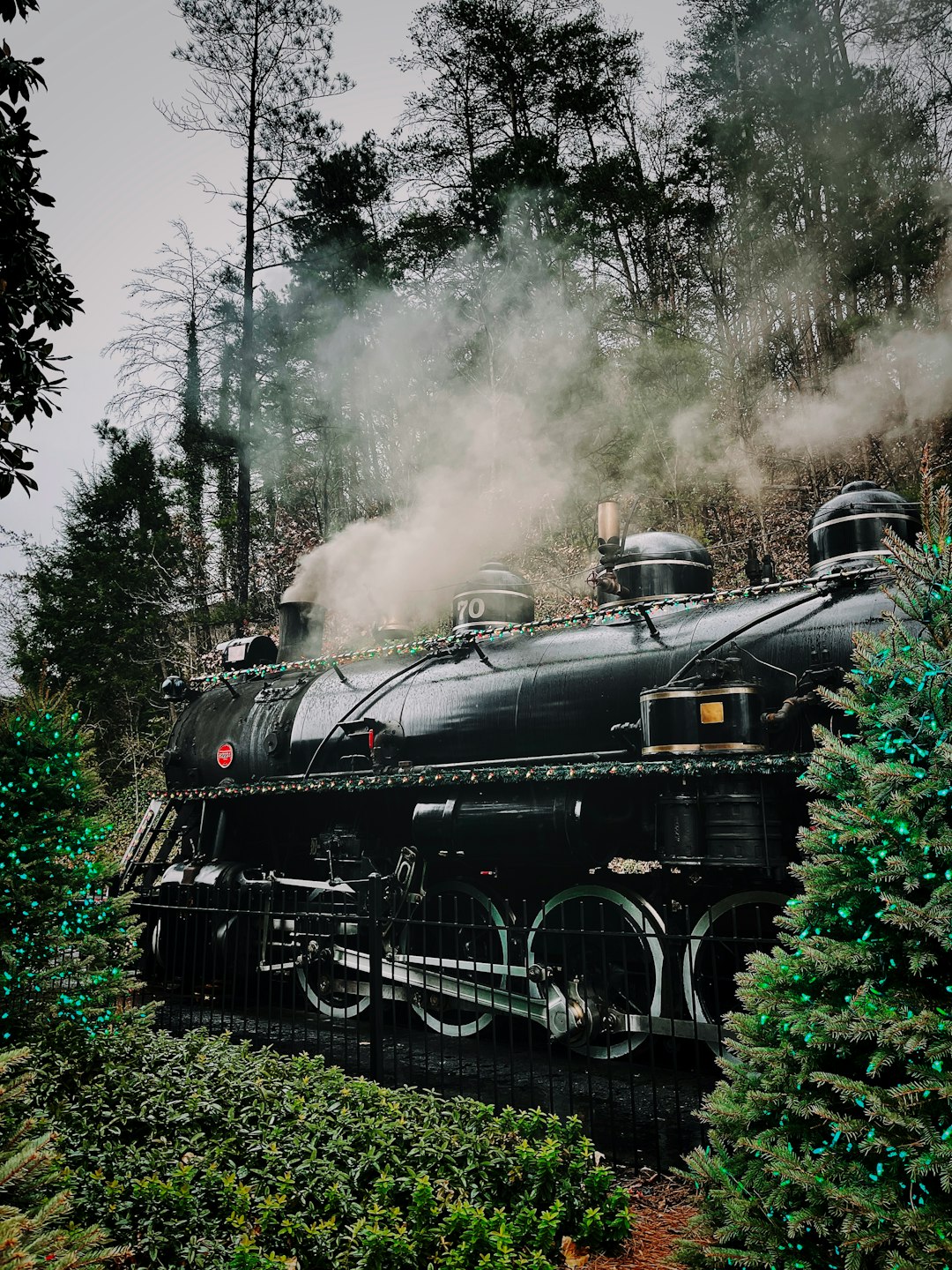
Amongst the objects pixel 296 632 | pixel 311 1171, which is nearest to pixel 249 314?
pixel 296 632

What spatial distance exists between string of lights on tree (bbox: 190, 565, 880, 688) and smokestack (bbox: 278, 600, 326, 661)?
0.72m

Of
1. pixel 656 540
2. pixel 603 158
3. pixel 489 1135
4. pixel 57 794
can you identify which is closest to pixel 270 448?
pixel 603 158

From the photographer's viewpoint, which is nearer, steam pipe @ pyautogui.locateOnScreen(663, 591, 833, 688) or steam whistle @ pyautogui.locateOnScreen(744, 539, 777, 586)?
steam pipe @ pyautogui.locateOnScreen(663, 591, 833, 688)

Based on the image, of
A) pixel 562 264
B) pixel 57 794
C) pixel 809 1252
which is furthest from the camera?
pixel 562 264

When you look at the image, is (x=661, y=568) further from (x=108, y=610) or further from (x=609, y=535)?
(x=108, y=610)

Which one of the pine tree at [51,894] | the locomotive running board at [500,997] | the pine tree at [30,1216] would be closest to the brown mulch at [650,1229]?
the locomotive running board at [500,997]

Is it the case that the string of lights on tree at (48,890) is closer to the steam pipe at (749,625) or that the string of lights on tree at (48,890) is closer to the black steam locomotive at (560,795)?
the black steam locomotive at (560,795)

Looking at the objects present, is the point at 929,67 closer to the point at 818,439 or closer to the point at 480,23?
the point at 818,439

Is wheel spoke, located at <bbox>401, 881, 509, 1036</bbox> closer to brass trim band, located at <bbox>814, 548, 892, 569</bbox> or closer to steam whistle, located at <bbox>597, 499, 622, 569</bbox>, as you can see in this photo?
steam whistle, located at <bbox>597, 499, 622, 569</bbox>

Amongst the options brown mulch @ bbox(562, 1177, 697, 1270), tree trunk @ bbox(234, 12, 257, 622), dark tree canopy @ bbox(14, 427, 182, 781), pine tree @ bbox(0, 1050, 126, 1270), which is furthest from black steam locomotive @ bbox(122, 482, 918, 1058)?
dark tree canopy @ bbox(14, 427, 182, 781)

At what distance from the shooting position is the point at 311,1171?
3637 millimetres

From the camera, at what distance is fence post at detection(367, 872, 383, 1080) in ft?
17.3

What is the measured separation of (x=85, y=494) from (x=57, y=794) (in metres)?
24.4

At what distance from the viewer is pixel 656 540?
7.33 meters
